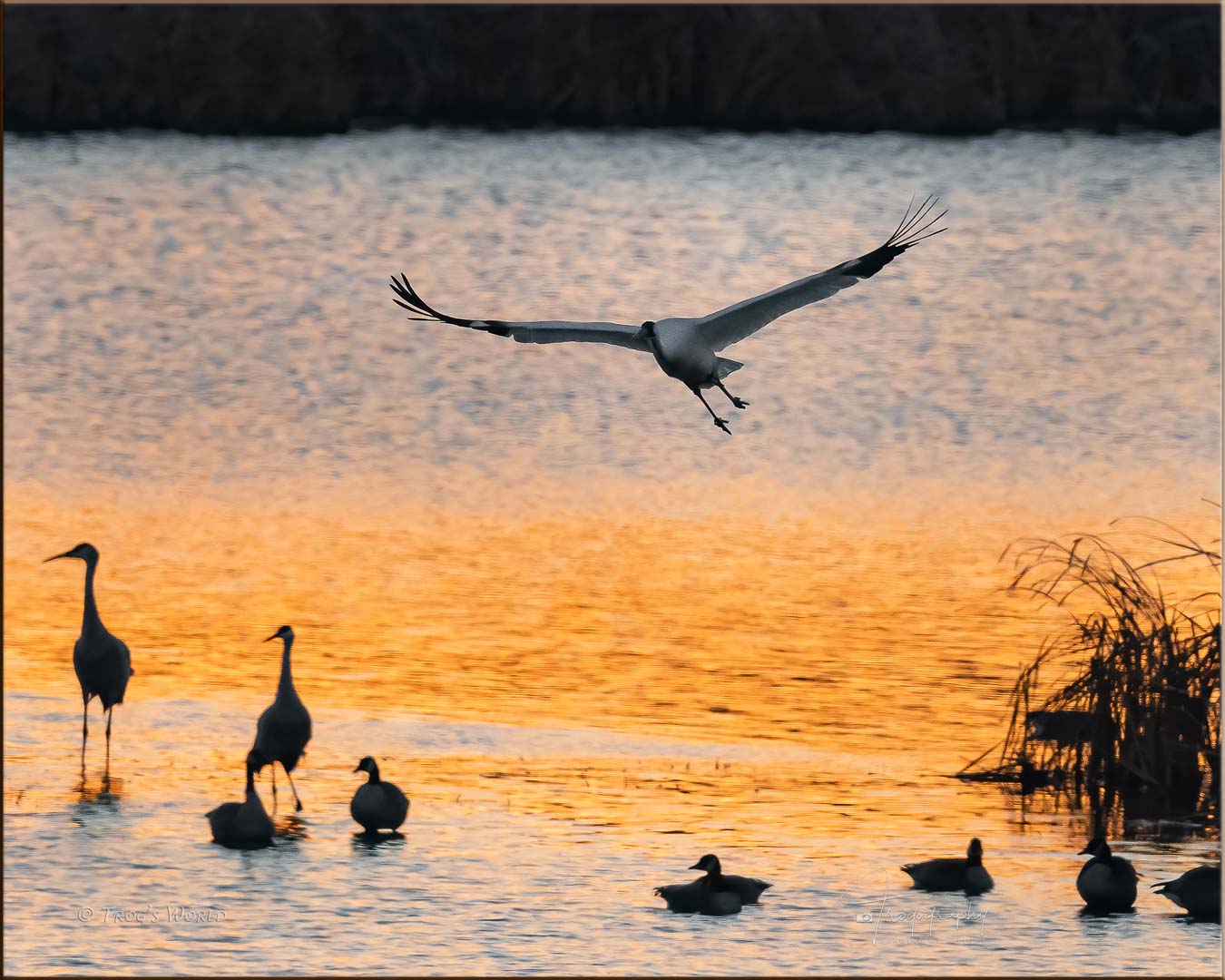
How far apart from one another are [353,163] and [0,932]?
17972 mm

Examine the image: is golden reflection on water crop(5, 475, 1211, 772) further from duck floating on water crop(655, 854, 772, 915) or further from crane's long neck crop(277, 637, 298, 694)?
duck floating on water crop(655, 854, 772, 915)

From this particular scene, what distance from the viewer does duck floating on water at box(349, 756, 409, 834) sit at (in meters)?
9.82

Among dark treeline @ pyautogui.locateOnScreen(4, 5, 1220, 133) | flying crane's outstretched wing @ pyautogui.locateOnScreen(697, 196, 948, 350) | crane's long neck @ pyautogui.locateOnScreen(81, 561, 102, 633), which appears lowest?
crane's long neck @ pyautogui.locateOnScreen(81, 561, 102, 633)

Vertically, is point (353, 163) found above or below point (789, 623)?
above

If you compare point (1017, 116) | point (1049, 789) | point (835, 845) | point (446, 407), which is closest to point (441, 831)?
point (835, 845)

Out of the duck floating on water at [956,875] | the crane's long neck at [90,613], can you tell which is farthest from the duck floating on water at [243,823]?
the duck floating on water at [956,875]

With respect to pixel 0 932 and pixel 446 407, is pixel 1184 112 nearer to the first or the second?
pixel 446 407

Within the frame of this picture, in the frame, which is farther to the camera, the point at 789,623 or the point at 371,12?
the point at 371,12

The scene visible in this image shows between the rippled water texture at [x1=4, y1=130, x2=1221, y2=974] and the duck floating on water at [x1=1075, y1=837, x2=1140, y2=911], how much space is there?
0.11 m

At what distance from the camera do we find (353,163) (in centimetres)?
2564

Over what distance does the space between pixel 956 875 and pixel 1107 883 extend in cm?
69

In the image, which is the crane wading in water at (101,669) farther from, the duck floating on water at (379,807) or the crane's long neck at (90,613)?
the duck floating on water at (379,807)

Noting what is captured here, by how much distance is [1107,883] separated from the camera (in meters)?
8.98

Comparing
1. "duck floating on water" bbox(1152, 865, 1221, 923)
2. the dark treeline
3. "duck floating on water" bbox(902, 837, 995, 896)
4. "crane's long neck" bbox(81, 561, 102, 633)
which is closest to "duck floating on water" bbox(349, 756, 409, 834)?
"duck floating on water" bbox(902, 837, 995, 896)
